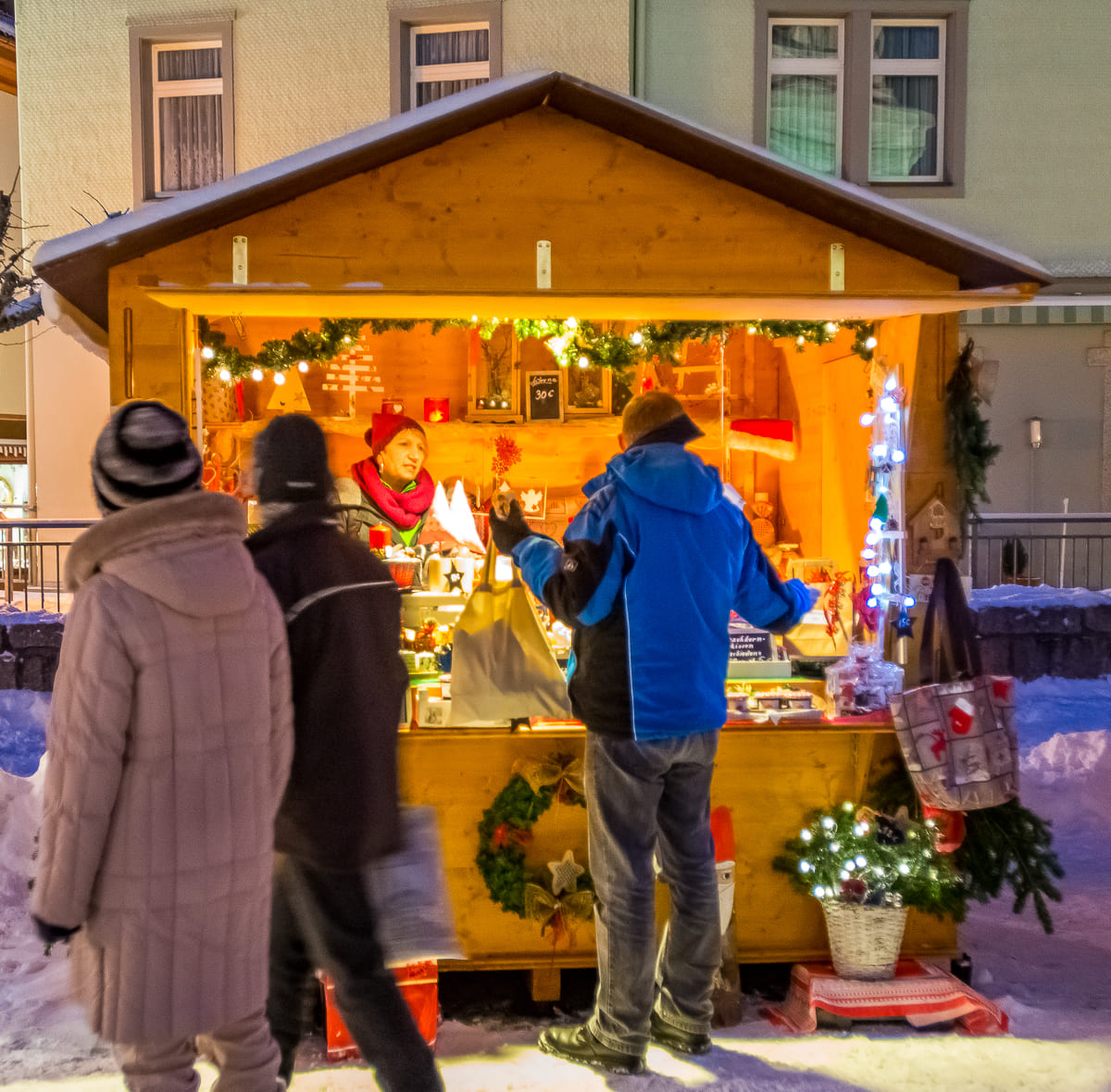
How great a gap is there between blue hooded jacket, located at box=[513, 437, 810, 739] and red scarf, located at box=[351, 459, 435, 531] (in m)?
2.21

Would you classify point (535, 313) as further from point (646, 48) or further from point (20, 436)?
point (20, 436)

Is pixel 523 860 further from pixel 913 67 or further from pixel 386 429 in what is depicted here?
pixel 913 67

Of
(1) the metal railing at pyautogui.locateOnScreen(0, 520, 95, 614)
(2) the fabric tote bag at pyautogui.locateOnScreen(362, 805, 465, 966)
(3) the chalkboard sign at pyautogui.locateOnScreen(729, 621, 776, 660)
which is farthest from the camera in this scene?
(1) the metal railing at pyautogui.locateOnScreen(0, 520, 95, 614)

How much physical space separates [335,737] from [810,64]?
37.8ft

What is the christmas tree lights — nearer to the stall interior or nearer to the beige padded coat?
the stall interior

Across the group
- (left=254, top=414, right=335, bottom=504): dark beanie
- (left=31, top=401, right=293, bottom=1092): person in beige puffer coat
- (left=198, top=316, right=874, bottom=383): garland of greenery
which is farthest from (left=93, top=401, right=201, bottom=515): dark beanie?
(left=198, top=316, right=874, bottom=383): garland of greenery

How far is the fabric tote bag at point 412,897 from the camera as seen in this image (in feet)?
9.45

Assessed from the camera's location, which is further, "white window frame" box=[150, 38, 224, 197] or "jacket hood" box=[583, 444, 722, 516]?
"white window frame" box=[150, 38, 224, 197]

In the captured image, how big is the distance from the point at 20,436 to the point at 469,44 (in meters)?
13.6

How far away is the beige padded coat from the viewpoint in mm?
2250

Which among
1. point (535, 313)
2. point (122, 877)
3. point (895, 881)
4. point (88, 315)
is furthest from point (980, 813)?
point (88, 315)

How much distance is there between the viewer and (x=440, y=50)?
12.0 meters

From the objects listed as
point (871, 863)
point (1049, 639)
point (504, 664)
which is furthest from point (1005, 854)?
point (1049, 639)

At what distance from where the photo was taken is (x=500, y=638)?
A: 4129 millimetres
